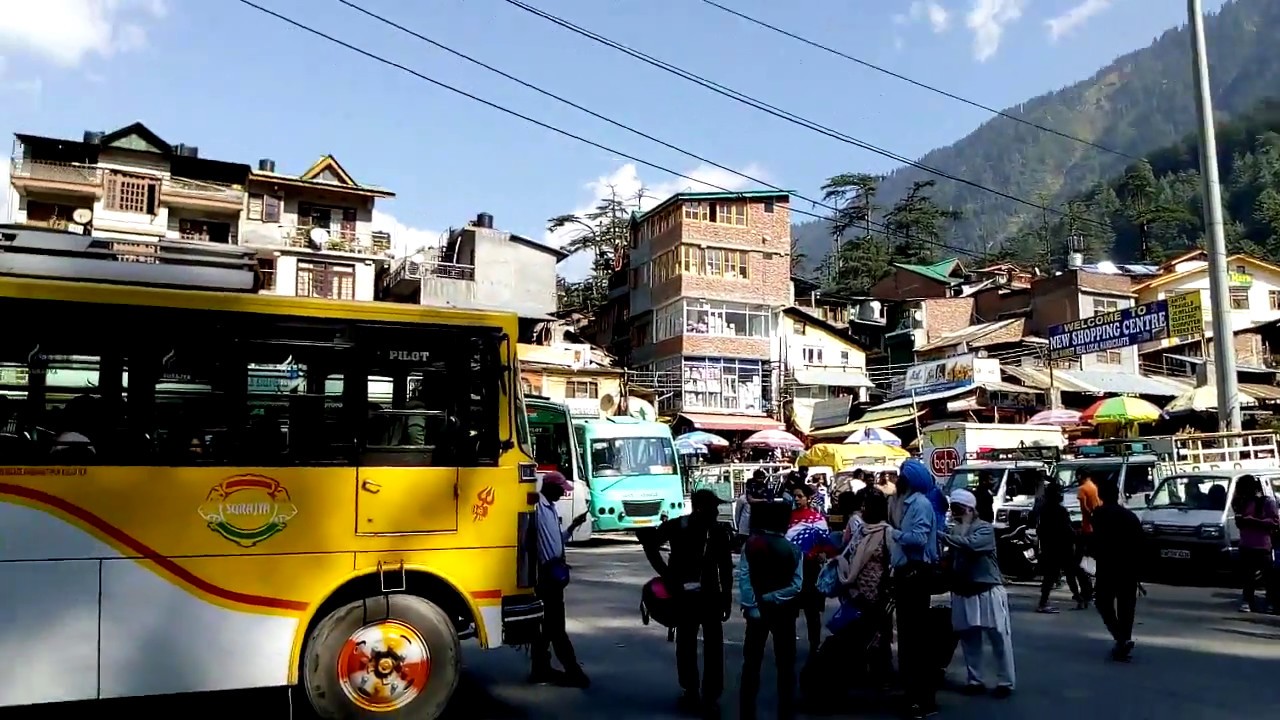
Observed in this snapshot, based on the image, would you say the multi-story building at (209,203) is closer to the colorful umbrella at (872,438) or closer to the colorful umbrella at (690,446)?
the colorful umbrella at (690,446)

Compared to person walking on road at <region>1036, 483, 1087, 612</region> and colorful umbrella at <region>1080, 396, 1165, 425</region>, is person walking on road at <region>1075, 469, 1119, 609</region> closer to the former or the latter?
person walking on road at <region>1036, 483, 1087, 612</region>

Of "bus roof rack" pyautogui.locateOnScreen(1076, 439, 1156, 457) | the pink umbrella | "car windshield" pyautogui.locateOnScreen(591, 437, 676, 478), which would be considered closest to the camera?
"bus roof rack" pyautogui.locateOnScreen(1076, 439, 1156, 457)

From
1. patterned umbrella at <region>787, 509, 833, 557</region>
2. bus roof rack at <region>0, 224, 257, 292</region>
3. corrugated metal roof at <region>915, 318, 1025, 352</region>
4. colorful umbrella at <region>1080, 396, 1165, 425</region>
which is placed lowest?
patterned umbrella at <region>787, 509, 833, 557</region>

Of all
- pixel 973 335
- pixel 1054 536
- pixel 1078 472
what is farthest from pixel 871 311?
pixel 1054 536

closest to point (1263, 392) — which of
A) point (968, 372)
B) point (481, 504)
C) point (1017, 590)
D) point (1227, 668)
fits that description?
point (968, 372)

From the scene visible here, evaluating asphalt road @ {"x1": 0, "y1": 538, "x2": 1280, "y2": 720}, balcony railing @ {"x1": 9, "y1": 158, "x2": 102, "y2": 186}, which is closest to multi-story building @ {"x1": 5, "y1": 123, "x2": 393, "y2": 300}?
balcony railing @ {"x1": 9, "y1": 158, "x2": 102, "y2": 186}

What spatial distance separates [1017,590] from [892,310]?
139ft

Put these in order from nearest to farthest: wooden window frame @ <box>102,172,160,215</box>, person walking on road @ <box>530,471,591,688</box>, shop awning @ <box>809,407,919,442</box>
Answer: person walking on road @ <box>530,471,591,688</box> < shop awning @ <box>809,407,919,442</box> < wooden window frame @ <box>102,172,160,215</box>

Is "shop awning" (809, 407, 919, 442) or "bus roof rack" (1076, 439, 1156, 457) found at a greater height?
"shop awning" (809, 407, 919, 442)

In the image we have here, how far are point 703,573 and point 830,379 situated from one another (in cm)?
4221

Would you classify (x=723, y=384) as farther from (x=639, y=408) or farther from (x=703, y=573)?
(x=703, y=573)

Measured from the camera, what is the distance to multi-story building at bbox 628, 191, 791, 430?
145 feet

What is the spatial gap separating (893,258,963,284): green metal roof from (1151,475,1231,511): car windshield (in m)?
42.2

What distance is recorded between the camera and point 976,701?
25.3ft
